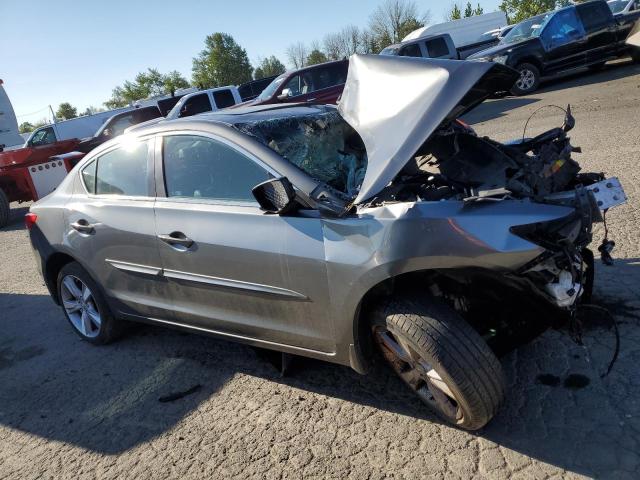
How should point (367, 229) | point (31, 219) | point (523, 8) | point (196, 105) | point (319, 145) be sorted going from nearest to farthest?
point (367, 229)
point (319, 145)
point (31, 219)
point (196, 105)
point (523, 8)

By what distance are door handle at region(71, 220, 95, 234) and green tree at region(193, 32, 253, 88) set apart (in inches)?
2512

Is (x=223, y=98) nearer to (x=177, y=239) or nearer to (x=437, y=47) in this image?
(x=437, y=47)

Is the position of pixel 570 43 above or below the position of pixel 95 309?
above

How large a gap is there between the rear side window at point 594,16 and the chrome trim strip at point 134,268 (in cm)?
1481

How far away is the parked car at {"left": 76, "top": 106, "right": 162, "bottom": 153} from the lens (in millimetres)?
14959

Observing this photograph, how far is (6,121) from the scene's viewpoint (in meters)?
17.7

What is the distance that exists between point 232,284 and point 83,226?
1.55 m

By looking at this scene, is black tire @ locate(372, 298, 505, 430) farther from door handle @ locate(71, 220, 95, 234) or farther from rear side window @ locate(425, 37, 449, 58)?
rear side window @ locate(425, 37, 449, 58)

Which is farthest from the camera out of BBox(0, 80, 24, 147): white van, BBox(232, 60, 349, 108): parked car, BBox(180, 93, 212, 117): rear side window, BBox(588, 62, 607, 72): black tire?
BBox(0, 80, 24, 147): white van

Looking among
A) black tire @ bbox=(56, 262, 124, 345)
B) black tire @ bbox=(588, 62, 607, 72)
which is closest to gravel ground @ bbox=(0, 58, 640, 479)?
black tire @ bbox=(56, 262, 124, 345)

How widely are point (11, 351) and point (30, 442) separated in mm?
1663

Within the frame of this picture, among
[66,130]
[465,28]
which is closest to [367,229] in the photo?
[66,130]

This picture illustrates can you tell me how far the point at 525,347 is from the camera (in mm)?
3225

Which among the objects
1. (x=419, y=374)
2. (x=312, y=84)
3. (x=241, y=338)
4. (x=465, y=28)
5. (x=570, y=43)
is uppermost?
(x=465, y=28)
